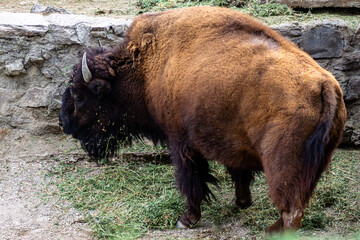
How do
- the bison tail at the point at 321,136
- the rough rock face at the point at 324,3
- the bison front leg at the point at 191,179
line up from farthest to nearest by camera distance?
the rough rock face at the point at 324,3, the bison front leg at the point at 191,179, the bison tail at the point at 321,136

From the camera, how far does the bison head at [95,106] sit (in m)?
4.14

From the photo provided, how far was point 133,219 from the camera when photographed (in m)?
4.05

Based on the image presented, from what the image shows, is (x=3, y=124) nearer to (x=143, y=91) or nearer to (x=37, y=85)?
(x=37, y=85)

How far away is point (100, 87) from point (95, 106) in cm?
26

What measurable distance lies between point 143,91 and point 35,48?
1.88m

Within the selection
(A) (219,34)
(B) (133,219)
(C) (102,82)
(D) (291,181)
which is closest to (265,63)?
(A) (219,34)

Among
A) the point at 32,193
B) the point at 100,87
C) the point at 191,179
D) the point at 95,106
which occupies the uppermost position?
the point at 100,87

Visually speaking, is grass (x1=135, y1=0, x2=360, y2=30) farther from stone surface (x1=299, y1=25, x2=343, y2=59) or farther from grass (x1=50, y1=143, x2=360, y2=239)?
grass (x1=50, y1=143, x2=360, y2=239)

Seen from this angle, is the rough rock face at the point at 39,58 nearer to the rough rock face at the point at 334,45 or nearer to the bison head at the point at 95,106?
the bison head at the point at 95,106

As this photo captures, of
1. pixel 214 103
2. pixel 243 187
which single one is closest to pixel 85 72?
pixel 214 103

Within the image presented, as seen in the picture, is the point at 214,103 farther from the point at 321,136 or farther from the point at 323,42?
the point at 323,42

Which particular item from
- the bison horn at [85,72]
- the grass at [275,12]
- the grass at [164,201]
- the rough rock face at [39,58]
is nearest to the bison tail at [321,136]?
the grass at [164,201]

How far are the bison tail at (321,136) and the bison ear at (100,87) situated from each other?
1.89 meters

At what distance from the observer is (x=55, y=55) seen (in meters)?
5.29
